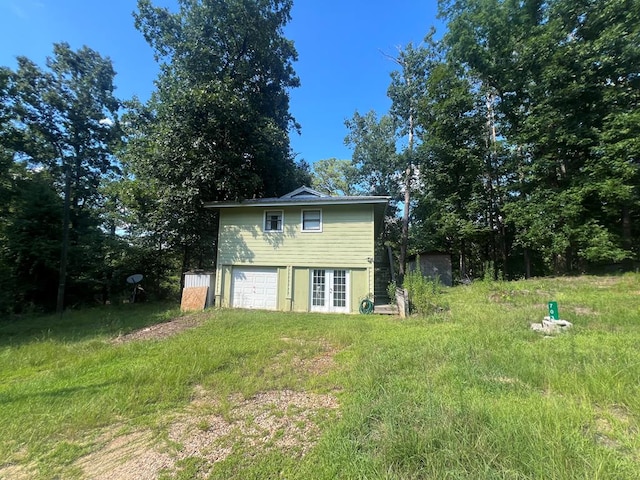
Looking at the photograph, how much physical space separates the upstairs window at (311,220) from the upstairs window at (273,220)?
1.04m

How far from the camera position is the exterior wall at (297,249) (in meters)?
10.8

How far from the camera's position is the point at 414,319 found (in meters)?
8.27

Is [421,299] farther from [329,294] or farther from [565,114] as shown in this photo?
[565,114]

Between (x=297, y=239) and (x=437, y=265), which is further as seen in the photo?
(x=437, y=265)

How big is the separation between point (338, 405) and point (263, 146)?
512 inches

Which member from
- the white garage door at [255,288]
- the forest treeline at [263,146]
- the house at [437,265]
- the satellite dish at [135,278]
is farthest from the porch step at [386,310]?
the satellite dish at [135,278]

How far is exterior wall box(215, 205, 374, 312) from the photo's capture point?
10844 mm

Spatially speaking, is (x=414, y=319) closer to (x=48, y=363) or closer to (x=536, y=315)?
(x=536, y=315)

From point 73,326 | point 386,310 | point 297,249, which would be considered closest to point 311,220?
point 297,249

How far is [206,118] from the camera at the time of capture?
13000 mm

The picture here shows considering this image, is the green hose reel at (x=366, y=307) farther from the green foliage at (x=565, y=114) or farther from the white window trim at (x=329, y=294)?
the green foliage at (x=565, y=114)

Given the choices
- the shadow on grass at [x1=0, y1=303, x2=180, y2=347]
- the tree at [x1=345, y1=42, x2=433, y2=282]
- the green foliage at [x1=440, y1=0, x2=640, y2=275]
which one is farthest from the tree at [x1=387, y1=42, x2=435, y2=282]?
the shadow on grass at [x1=0, y1=303, x2=180, y2=347]

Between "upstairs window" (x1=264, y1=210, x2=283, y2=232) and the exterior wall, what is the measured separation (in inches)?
7.2

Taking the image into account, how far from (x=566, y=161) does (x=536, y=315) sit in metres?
12.2
